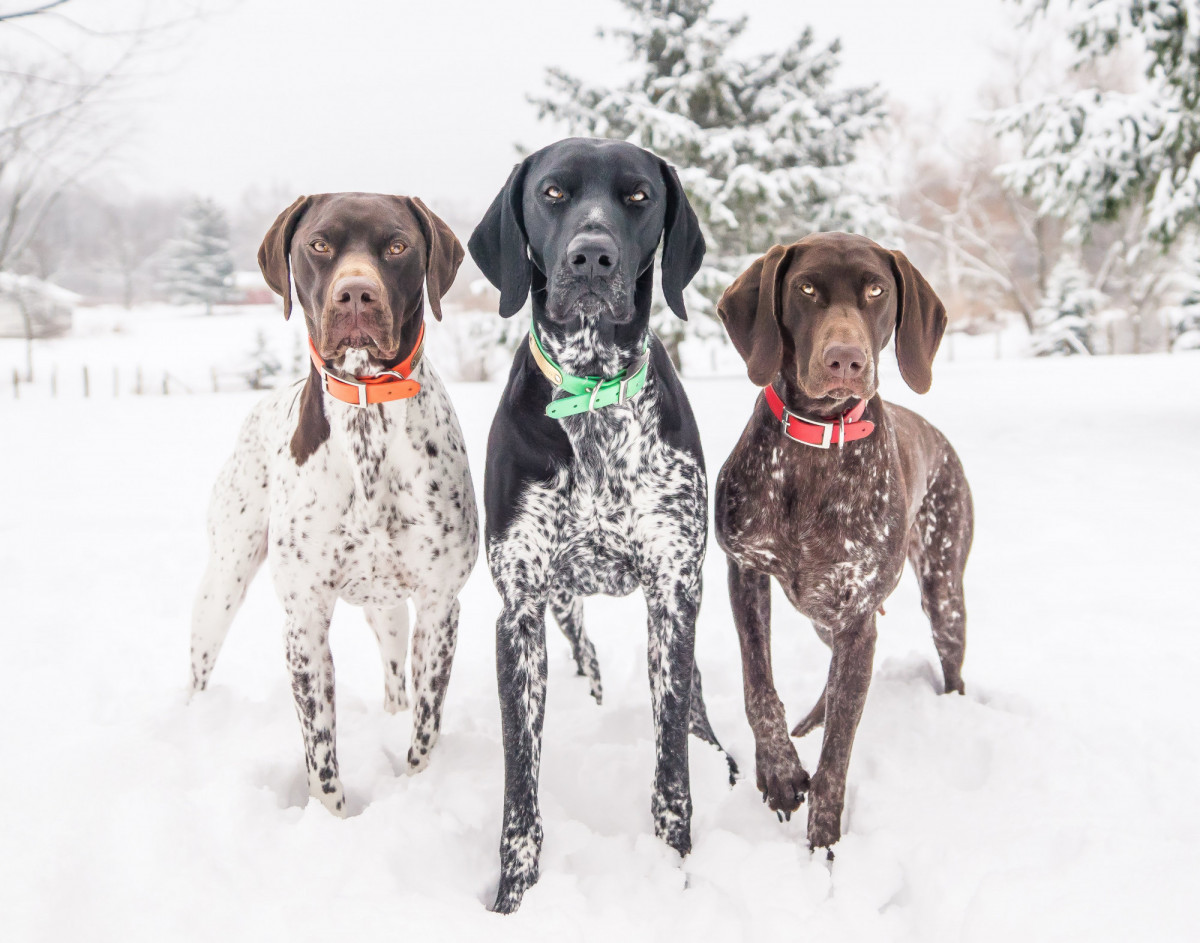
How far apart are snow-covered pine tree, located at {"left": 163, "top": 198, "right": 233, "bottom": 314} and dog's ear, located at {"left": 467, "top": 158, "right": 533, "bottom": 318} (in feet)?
96.3

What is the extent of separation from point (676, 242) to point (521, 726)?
133cm

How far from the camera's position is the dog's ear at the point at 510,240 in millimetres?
2332

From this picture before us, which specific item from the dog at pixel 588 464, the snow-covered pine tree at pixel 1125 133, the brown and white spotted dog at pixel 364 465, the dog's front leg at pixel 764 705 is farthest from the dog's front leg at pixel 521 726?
the snow-covered pine tree at pixel 1125 133

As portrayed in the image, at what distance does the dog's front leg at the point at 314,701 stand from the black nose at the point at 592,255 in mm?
1156

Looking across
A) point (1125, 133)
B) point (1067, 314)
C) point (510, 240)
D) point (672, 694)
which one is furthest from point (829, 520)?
point (1067, 314)

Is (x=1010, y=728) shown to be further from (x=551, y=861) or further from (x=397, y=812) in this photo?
(x=397, y=812)

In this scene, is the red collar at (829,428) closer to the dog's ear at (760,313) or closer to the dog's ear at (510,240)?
the dog's ear at (760,313)

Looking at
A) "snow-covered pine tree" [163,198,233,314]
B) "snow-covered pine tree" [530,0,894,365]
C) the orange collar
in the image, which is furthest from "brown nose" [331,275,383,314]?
"snow-covered pine tree" [163,198,233,314]

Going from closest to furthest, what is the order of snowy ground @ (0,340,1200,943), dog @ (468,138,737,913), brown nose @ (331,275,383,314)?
1. snowy ground @ (0,340,1200,943)
2. brown nose @ (331,275,383,314)
3. dog @ (468,138,737,913)

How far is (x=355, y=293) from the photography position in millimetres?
2129

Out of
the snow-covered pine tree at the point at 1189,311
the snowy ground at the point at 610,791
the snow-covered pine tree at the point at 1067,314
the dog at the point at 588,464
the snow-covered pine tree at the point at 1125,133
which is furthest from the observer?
the snow-covered pine tree at the point at 1067,314

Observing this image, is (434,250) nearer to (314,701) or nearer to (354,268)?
(354,268)

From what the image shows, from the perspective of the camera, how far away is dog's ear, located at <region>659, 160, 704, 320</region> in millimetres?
2367

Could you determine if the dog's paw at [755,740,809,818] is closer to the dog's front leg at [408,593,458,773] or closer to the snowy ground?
the snowy ground
